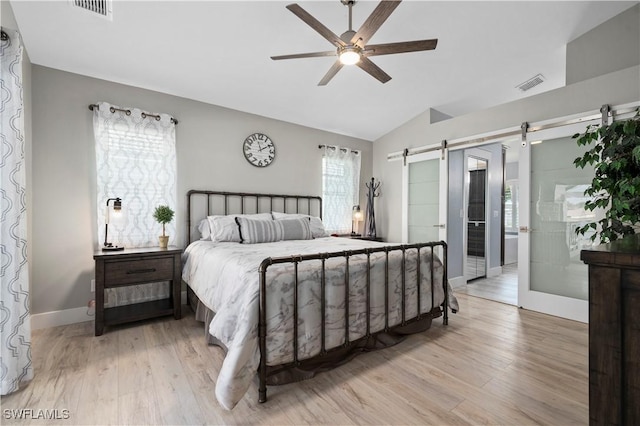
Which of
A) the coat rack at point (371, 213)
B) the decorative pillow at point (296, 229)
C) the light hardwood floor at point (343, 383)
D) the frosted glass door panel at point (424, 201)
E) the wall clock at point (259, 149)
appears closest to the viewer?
the light hardwood floor at point (343, 383)

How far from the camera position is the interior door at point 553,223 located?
310cm

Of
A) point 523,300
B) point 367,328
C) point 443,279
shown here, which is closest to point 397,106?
point 443,279

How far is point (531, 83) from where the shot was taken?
149 inches

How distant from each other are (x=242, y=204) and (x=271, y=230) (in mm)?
824

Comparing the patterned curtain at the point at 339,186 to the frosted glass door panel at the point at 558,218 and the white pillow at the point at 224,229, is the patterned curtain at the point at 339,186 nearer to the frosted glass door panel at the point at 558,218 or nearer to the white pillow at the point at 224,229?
the white pillow at the point at 224,229

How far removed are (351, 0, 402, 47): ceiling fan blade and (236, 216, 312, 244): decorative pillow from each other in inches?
82.8

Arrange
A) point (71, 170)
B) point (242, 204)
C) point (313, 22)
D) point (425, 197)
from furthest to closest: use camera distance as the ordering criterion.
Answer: point (425, 197)
point (242, 204)
point (71, 170)
point (313, 22)

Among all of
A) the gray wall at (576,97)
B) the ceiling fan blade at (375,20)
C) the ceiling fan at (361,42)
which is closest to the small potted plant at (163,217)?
the ceiling fan at (361,42)

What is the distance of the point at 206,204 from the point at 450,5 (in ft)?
10.9

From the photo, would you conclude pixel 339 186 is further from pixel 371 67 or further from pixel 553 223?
pixel 553 223

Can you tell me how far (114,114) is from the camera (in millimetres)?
3117

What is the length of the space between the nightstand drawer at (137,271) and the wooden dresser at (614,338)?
10.6 ft

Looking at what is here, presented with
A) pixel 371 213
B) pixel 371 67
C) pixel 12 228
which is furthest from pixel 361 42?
pixel 371 213

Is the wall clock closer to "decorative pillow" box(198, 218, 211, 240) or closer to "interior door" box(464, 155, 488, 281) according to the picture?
"decorative pillow" box(198, 218, 211, 240)
